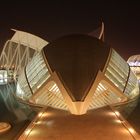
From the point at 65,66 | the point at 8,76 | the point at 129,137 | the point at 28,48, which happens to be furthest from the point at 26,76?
the point at 8,76

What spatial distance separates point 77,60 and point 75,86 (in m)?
2.52

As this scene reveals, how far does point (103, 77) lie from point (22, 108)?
5.57 meters

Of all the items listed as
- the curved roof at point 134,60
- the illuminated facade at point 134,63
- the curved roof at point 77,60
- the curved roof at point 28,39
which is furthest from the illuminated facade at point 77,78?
the curved roof at point 134,60

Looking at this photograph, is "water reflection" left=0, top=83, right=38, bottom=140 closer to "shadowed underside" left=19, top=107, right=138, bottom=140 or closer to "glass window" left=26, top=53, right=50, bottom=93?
"shadowed underside" left=19, top=107, right=138, bottom=140

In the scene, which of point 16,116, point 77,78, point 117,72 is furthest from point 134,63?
point 16,116

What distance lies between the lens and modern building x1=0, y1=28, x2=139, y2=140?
12.0m

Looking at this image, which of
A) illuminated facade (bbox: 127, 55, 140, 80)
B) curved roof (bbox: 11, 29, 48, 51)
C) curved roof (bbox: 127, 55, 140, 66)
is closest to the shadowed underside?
curved roof (bbox: 11, 29, 48, 51)

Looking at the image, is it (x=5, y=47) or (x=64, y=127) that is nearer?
(x=64, y=127)

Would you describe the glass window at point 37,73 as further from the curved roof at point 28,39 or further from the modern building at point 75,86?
the curved roof at point 28,39

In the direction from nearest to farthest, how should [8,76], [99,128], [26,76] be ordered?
[99,128], [26,76], [8,76]

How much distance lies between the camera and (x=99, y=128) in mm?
11484

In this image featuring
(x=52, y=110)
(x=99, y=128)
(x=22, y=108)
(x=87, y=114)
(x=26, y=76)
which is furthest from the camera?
(x=26, y=76)

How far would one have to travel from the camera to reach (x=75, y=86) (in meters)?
14.4

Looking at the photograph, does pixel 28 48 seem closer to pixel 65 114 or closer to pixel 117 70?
pixel 117 70
